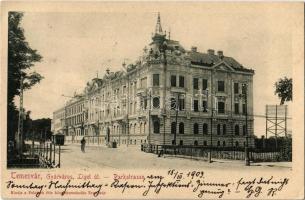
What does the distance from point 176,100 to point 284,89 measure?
8.16 meters

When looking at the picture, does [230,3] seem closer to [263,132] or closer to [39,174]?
[263,132]

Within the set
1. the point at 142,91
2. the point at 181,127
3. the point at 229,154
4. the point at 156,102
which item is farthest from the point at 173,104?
the point at 229,154

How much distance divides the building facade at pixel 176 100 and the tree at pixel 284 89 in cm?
537

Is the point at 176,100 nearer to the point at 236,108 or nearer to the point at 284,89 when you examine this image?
the point at 236,108

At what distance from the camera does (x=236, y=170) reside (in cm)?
1293

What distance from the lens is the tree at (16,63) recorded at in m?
13.1

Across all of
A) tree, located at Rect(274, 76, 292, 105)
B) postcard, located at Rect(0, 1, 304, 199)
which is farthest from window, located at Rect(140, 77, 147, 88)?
tree, located at Rect(274, 76, 292, 105)

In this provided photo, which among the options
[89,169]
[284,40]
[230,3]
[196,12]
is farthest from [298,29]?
[89,169]

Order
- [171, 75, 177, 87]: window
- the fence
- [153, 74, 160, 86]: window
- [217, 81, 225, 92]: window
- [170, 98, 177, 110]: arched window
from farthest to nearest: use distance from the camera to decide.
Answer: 1. [171, 75, 177, 87]: window
2. [153, 74, 160, 86]: window
3. [217, 81, 225, 92]: window
4. [170, 98, 177, 110]: arched window
5. the fence

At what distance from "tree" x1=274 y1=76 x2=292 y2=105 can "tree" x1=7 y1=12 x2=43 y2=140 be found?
7509 millimetres

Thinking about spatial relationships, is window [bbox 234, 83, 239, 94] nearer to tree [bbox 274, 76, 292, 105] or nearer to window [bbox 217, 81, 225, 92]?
window [bbox 217, 81, 225, 92]

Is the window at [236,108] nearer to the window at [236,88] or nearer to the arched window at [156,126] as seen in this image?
the window at [236,88]

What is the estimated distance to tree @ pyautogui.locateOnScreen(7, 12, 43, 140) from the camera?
43.1ft

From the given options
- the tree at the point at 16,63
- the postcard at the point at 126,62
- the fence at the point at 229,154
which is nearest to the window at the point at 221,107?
the fence at the point at 229,154
